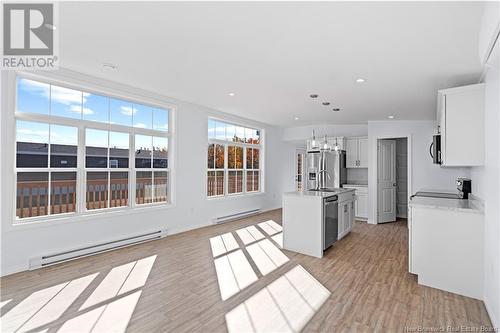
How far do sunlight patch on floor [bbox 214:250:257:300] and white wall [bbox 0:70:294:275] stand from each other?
5.78ft

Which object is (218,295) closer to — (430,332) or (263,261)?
(263,261)

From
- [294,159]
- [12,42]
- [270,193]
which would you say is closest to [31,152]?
[12,42]

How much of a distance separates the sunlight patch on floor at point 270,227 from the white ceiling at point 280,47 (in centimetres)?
276

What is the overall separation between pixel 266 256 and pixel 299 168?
18.8ft

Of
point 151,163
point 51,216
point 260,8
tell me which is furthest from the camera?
point 151,163

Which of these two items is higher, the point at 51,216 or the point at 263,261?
the point at 51,216

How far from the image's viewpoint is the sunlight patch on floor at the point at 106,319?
217cm

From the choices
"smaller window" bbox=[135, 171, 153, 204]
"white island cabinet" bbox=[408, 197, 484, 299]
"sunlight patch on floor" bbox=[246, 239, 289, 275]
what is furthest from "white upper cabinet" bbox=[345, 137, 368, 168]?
"smaller window" bbox=[135, 171, 153, 204]

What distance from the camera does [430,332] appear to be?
2.18m

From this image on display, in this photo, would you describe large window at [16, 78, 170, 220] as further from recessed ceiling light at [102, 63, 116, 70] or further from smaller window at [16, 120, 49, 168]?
recessed ceiling light at [102, 63, 116, 70]

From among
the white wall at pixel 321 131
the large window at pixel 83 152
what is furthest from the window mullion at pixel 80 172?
the white wall at pixel 321 131

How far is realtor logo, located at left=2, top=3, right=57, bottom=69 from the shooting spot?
2.33 metres

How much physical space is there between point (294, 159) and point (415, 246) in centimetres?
618

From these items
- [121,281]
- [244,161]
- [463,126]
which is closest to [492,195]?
[463,126]
